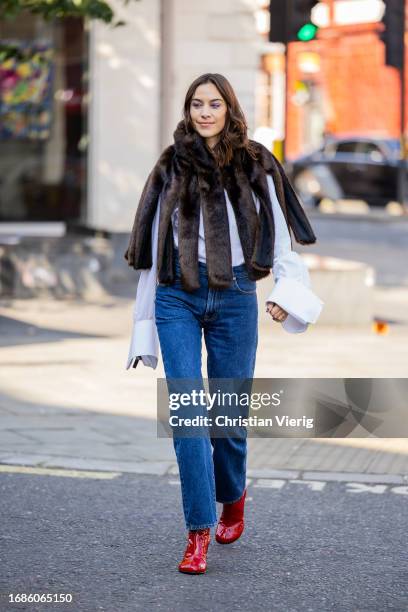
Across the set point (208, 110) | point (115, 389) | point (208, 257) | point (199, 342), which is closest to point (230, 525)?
point (199, 342)

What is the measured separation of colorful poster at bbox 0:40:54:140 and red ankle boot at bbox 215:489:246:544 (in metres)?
12.9

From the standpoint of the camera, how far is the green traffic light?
45.7 feet

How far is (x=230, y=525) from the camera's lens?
18.4 feet

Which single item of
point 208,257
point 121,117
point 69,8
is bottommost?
point 121,117

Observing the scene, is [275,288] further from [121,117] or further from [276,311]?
[121,117]

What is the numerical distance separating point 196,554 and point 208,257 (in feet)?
3.47

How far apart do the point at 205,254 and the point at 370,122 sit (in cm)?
3715

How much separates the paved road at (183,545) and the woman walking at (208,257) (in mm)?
248

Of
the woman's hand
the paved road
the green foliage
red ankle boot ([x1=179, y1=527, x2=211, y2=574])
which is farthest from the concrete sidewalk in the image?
the green foliage

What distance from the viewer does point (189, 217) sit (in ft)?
16.7

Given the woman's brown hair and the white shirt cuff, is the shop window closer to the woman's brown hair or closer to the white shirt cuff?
the woman's brown hair

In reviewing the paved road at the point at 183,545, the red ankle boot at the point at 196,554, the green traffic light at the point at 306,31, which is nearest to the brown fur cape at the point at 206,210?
the red ankle boot at the point at 196,554

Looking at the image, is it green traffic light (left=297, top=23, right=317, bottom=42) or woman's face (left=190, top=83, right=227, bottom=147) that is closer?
woman's face (left=190, top=83, right=227, bottom=147)

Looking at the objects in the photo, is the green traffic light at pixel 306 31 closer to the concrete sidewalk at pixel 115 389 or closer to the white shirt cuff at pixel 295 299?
the concrete sidewalk at pixel 115 389
